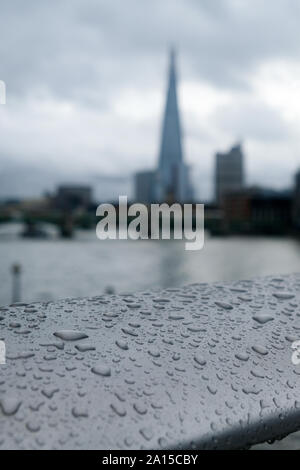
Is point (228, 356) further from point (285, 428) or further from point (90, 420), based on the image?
point (90, 420)

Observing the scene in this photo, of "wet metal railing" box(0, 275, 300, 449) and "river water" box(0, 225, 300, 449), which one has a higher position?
"wet metal railing" box(0, 275, 300, 449)

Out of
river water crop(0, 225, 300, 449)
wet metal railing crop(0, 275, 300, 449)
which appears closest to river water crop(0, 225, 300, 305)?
river water crop(0, 225, 300, 449)

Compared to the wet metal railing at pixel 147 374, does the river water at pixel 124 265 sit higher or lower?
lower

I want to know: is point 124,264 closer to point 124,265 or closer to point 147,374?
point 124,265

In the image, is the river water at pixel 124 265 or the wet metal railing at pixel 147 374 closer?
the wet metal railing at pixel 147 374

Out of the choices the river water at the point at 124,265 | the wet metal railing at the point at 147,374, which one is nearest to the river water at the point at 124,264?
the river water at the point at 124,265

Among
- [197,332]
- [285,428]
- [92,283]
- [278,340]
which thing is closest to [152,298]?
[197,332]

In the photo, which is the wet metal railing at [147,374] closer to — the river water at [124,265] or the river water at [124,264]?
the river water at [124,265]

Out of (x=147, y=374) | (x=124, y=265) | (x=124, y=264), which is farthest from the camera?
(x=124, y=264)

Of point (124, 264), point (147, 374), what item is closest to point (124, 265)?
point (124, 264)

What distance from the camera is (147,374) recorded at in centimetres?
65

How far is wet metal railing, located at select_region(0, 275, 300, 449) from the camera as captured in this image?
1.78 feet

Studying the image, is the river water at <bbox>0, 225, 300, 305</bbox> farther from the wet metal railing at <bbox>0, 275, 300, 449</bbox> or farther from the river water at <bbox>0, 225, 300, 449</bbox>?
the wet metal railing at <bbox>0, 275, 300, 449</bbox>

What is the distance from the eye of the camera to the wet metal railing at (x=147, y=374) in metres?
0.54
